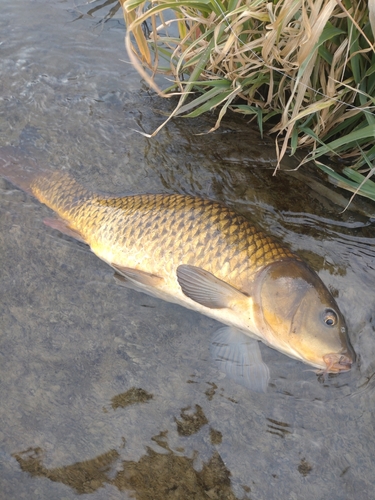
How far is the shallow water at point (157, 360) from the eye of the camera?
90.0 inches

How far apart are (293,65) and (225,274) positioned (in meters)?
1.50

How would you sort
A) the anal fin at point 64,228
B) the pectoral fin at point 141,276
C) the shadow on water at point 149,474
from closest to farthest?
the shadow on water at point 149,474, the pectoral fin at point 141,276, the anal fin at point 64,228

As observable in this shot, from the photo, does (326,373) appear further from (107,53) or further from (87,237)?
(107,53)

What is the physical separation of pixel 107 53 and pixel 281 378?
3516 millimetres

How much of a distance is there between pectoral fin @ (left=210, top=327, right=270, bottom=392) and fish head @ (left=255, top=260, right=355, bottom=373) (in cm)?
15

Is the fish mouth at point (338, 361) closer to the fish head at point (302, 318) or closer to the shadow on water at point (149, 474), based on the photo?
the fish head at point (302, 318)

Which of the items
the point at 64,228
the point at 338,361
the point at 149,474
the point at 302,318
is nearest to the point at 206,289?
the point at 302,318

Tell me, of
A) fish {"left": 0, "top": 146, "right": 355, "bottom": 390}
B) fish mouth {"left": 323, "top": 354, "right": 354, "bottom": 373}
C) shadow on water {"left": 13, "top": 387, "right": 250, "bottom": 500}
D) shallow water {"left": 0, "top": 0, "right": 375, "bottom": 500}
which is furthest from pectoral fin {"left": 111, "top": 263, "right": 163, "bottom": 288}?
fish mouth {"left": 323, "top": 354, "right": 354, "bottom": 373}

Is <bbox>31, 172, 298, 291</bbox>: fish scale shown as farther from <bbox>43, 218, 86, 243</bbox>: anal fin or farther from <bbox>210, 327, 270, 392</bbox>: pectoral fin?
<bbox>210, 327, 270, 392</bbox>: pectoral fin

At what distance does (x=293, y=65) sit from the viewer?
307 cm

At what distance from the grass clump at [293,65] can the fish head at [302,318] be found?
736mm

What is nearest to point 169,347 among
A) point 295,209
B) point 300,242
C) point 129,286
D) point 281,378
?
point 129,286

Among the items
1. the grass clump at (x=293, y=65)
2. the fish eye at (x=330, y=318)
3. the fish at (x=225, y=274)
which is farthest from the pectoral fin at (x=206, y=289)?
the grass clump at (x=293, y=65)

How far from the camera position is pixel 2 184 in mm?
3342
